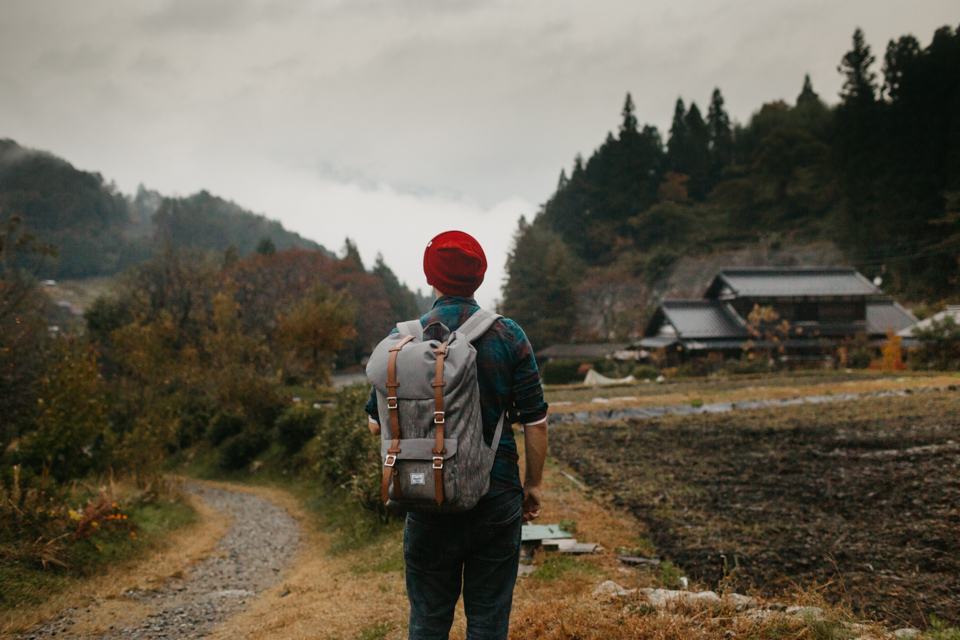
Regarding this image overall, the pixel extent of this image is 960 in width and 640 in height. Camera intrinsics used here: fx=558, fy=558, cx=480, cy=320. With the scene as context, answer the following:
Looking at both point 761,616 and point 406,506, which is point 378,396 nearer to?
point 406,506

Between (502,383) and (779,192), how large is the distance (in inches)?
2173

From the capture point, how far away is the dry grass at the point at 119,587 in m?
4.36

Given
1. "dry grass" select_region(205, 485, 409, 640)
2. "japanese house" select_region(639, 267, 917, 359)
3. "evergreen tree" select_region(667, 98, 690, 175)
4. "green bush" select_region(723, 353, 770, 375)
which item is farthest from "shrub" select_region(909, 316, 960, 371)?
"evergreen tree" select_region(667, 98, 690, 175)

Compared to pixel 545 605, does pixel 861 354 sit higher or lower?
lower

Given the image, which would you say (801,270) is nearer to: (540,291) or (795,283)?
(795,283)

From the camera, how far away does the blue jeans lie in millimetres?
1983

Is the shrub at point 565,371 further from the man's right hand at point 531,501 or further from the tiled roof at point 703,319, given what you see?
the man's right hand at point 531,501

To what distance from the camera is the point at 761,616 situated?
306cm

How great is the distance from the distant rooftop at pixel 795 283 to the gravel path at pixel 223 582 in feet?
97.7

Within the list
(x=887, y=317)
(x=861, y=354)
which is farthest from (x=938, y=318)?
(x=887, y=317)

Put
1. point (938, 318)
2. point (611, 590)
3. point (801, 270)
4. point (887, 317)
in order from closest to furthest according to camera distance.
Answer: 1. point (611, 590)
2. point (938, 318)
3. point (887, 317)
4. point (801, 270)

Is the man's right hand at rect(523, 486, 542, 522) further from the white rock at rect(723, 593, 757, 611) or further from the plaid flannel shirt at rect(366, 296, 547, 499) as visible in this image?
the white rock at rect(723, 593, 757, 611)

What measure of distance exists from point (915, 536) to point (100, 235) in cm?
8738

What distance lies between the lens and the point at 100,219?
69.2m
